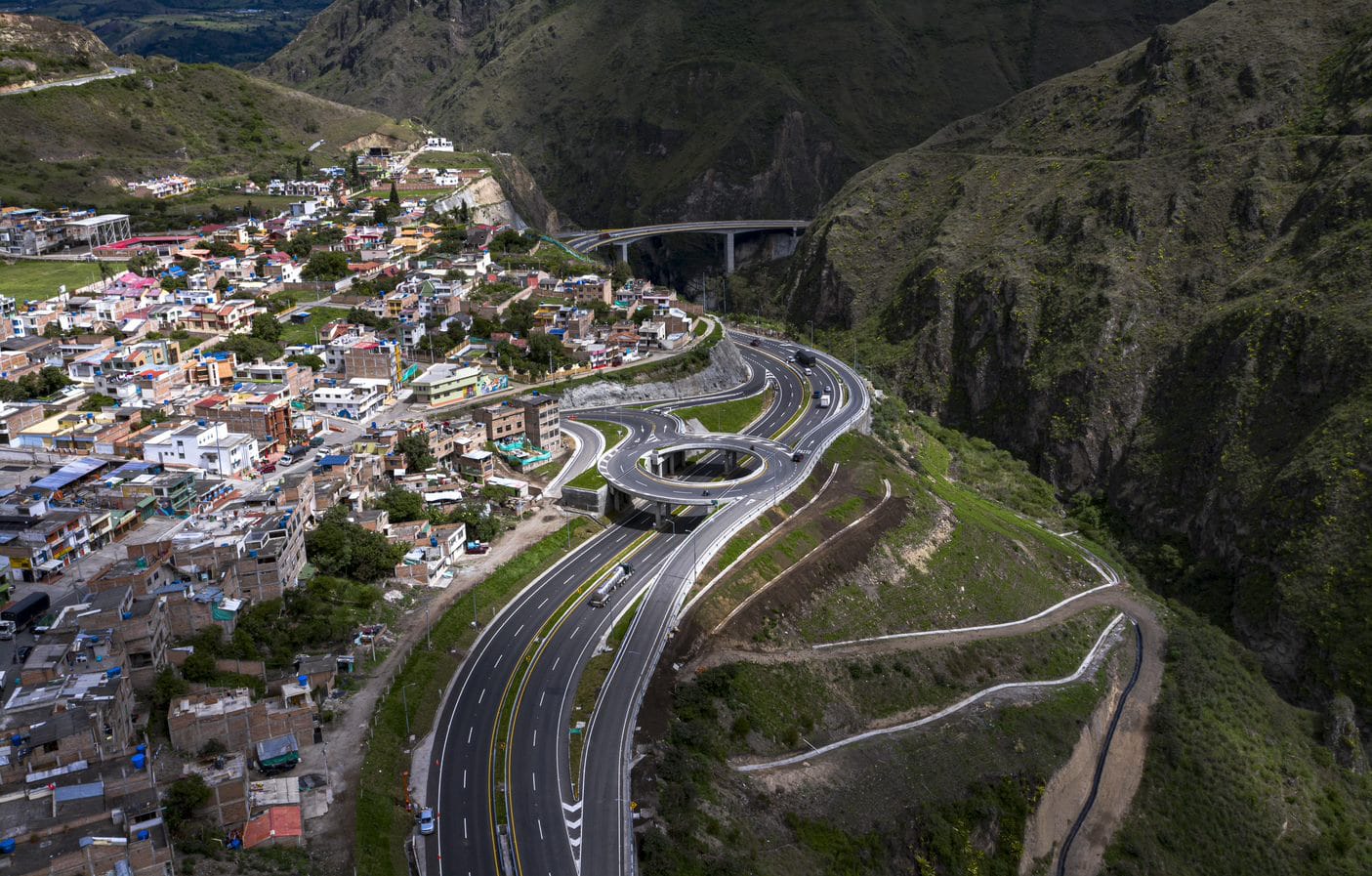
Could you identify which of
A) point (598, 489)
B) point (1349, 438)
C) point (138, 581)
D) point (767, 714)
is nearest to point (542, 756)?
point (767, 714)

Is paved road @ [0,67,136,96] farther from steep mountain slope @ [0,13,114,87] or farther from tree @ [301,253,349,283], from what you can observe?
tree @ [301,253,349,283]

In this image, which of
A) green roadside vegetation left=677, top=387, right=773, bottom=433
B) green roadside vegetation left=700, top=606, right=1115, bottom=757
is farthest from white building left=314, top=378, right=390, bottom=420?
green roadside vegetation left=700, top=606, right=1115, bottom=757

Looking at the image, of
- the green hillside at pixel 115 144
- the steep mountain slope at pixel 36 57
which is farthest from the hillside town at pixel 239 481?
the steep mountain slope at pixel 36 57

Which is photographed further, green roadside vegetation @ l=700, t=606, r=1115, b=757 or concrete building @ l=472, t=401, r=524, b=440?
concrete building @ l=472, t=401, r=524, b=440

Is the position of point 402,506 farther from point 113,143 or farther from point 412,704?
point 113,143

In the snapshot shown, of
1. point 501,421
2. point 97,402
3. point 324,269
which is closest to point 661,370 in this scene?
point 501,421

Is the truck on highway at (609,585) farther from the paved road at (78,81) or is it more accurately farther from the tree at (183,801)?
the paved road at (78,81)
